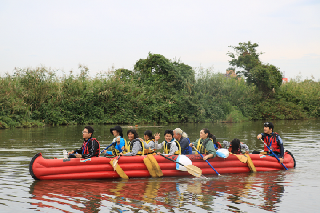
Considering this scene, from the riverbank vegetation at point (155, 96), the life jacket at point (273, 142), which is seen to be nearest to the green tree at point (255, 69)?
the riverbank vegetation at point (155, 96)

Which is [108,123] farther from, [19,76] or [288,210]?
[288,210]

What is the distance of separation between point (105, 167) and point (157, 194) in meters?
1.72

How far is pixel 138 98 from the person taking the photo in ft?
88.0

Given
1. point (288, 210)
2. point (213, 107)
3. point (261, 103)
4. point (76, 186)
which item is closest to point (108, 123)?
point (213, 107)

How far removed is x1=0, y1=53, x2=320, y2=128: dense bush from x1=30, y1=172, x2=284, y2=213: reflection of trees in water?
15.5 m

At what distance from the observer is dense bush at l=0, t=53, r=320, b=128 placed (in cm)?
2294

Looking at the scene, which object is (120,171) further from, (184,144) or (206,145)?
(206,145)

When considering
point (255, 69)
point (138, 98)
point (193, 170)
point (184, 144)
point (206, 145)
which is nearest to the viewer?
point (193, 170)

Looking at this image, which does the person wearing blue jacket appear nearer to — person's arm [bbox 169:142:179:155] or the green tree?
person's arm [bbox 169:142:179:155]

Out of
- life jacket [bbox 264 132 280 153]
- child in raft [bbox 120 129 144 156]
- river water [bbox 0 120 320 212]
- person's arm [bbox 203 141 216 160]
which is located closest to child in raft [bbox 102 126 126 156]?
child in raft [bbox 120 129 144 156]

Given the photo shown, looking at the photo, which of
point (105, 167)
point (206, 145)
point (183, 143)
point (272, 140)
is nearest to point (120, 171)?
point (105, 167)

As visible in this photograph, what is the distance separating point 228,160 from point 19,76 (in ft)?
62.9

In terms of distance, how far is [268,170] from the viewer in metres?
8.66

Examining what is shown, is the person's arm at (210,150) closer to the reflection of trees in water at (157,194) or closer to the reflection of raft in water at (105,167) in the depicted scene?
the reflection of raft in water at (105,167)
